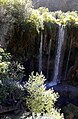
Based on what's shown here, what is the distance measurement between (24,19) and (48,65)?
5.64m

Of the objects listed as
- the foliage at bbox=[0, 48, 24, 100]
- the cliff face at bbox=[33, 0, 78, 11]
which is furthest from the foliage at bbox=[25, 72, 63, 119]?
the cliff face at bbox=[33, 0, 78, 11]

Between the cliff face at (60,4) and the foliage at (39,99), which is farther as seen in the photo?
the cliff face at (60,4)

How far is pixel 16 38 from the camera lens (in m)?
21.8

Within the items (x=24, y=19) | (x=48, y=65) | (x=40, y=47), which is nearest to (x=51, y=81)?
(x=48, y=65)

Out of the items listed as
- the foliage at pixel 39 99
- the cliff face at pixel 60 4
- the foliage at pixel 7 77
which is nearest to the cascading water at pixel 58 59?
the foliage at pixel 7 77

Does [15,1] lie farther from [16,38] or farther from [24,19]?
[16,38]

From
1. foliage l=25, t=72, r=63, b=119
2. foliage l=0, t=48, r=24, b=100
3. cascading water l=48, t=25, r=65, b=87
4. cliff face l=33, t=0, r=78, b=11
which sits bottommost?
foliage l=25, t=72, r=63, b=119

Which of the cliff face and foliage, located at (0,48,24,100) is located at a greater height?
the cliff face

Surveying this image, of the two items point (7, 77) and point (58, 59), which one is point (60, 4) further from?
point (7, 77)

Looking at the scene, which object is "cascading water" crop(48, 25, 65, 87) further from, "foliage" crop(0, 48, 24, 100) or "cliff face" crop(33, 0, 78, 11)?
"cliff face" crop(33, 0, 78, 11)

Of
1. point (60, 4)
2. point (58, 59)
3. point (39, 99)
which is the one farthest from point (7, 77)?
point (60, 4)

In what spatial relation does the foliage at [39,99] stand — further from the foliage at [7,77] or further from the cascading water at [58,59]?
the cascading water at [58,59]

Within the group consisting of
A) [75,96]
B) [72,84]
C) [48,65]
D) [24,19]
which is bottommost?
[75,96]

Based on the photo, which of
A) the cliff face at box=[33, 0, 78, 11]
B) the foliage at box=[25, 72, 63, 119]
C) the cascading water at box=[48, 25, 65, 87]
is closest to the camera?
the foliage at box=[25, 72, 63, 119]
